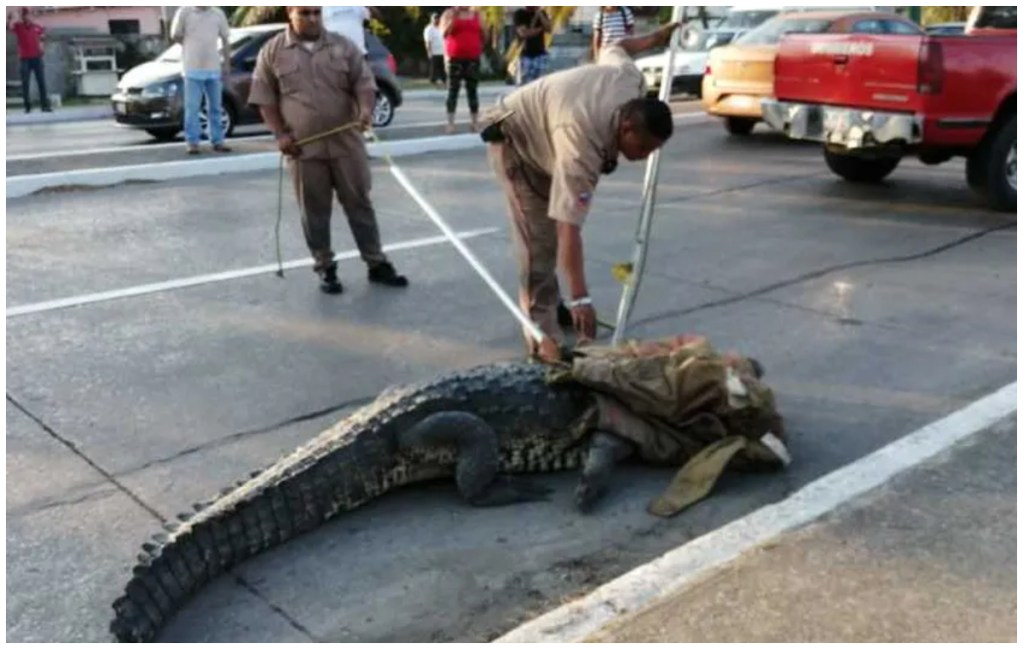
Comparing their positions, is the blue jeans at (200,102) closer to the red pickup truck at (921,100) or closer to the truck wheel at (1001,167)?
the red pickup truck at (921,100)

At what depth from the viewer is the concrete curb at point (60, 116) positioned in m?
21.0

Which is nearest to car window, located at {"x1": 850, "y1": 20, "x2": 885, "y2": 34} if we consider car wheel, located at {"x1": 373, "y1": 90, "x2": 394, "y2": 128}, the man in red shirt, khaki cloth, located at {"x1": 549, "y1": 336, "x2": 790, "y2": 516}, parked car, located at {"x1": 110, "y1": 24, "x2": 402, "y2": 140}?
parked car, located at {"x1": 110, "y1": 24, "x2": 402, "y2": 140}

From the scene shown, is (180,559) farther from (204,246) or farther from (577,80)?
(204,246)

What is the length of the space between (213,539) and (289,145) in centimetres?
390

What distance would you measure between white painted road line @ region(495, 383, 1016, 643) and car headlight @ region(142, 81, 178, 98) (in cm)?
1282

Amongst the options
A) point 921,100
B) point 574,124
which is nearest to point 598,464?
point 574,124

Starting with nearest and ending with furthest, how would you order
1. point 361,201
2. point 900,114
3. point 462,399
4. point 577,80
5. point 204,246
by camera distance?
1. point 462,399
2. point 577,80
3. point 361,201
4. point 204,246
5. point 900,114

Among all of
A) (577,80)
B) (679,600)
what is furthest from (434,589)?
(577,80)

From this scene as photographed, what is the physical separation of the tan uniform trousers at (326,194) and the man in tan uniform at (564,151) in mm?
1678

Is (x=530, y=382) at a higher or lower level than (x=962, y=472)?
higher

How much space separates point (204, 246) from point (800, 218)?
5089 millimetres

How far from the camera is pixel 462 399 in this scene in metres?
4.36

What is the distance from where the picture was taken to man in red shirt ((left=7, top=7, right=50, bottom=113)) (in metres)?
20.2

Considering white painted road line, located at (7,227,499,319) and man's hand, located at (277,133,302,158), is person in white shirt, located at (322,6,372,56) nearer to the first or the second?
white painted road line, located at (7,227,499,319)
